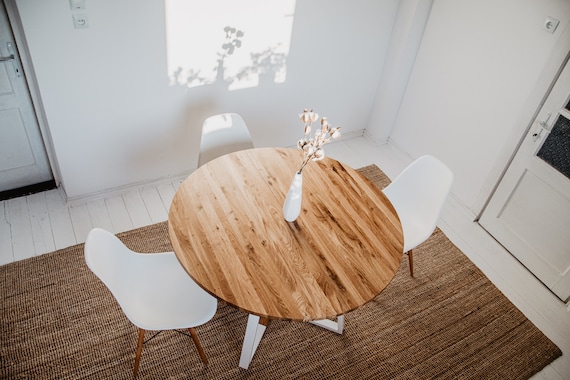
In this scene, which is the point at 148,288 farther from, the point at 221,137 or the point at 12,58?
the point at 12,58

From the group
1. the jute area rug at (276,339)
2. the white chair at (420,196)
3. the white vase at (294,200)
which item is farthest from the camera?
the white chair at (420,196)

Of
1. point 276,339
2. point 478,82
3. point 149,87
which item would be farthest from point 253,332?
point 478,82

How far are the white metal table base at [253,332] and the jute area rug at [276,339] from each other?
5 centimetres

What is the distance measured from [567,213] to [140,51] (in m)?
2.96

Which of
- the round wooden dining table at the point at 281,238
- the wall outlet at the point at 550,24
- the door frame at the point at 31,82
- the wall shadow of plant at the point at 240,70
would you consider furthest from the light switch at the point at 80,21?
the wall outlet at the point at 550,24

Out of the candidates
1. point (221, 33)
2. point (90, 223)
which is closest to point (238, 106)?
point (221, 33)

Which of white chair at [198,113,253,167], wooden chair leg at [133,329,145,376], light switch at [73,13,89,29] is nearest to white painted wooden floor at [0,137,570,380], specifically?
white chair at [198,113,253,167]

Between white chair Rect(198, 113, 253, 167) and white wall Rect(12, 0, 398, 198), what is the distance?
46 cm

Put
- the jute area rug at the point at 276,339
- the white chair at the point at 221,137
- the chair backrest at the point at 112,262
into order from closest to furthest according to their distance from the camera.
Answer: the chair backrest at the point at 112,262
the jute area rug at the point at 276,339
the white chair at the point at 221,137

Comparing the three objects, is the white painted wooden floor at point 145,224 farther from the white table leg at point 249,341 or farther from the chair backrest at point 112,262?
the white table leg at point 249,341

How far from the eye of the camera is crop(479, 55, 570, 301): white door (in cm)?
276

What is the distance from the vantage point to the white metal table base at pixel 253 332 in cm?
216

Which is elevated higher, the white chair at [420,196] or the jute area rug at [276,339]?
the white chair at [420,196]

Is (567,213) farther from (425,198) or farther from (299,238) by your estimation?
(299,238)
